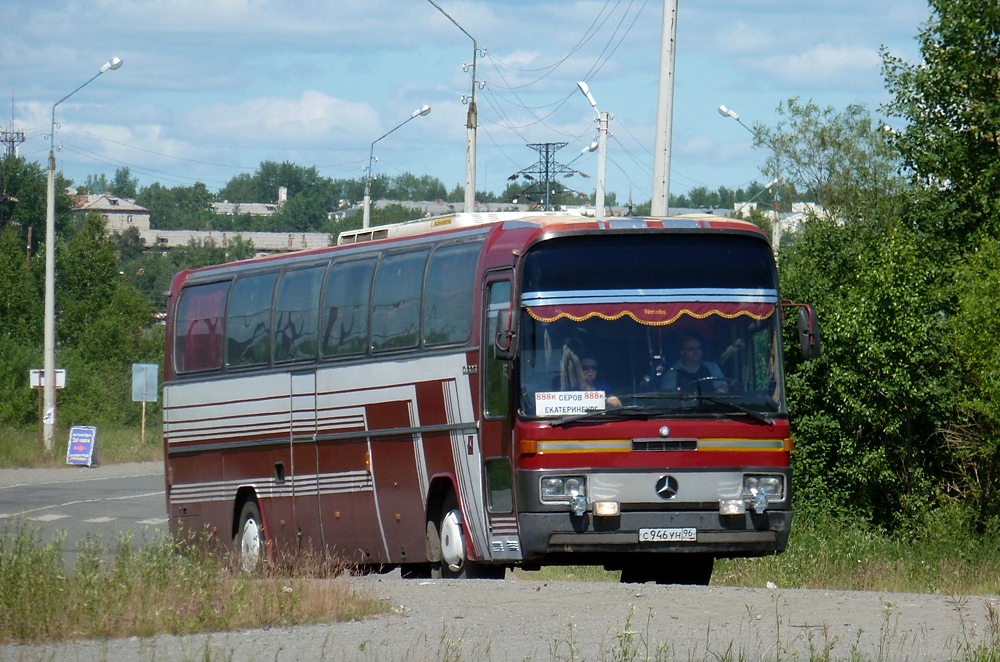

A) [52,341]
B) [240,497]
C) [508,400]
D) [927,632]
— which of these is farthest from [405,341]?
[52,341]

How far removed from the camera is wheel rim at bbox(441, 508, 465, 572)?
47.9 feet

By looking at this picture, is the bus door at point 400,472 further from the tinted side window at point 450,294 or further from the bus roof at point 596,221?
the bus roof at point 596,221

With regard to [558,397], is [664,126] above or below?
above

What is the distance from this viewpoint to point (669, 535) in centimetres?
1316

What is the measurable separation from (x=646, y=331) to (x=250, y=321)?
269 inches

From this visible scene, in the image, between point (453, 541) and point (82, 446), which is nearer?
point (453, 541)

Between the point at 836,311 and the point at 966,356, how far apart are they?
9.09 feet

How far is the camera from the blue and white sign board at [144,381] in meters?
48.5

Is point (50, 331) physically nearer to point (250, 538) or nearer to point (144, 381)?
point (144, 381)

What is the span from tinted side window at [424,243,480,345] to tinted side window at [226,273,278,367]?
3430mm

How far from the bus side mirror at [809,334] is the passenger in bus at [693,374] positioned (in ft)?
2.91

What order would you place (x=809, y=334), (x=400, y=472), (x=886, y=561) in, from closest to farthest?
(x=809, y=334)
(x=400, y=472)
(x=886, y=561)

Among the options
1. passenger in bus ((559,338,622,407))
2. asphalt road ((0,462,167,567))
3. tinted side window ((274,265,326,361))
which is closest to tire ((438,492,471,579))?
passenger in bus ((559,338,622,407))

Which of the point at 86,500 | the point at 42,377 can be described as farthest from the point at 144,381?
the point at 86,500
